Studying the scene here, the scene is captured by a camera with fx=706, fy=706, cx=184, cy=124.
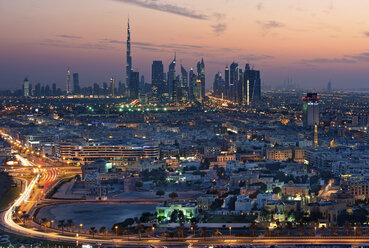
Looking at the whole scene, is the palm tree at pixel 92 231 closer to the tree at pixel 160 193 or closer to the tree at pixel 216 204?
the tree at pixel 216 204

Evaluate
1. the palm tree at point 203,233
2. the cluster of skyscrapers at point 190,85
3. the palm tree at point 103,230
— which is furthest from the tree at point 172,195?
the cluster of skyscrapers at point 190,85

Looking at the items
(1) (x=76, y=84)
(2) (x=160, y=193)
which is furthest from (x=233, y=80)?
(2) (x=160, y=193)

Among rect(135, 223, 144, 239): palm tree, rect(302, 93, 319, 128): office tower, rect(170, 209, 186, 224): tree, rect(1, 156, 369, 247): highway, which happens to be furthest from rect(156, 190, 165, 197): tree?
rect(302, 93, 319, 128): office tower

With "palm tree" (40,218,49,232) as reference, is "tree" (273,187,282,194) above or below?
above

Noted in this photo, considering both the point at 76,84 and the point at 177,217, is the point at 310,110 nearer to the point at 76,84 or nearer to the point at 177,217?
the point at 177,217

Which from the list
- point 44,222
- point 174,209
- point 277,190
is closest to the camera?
point 44,222

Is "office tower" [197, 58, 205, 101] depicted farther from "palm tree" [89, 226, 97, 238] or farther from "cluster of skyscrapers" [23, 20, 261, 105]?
"palm tree" [89, 226, 97, 238]
